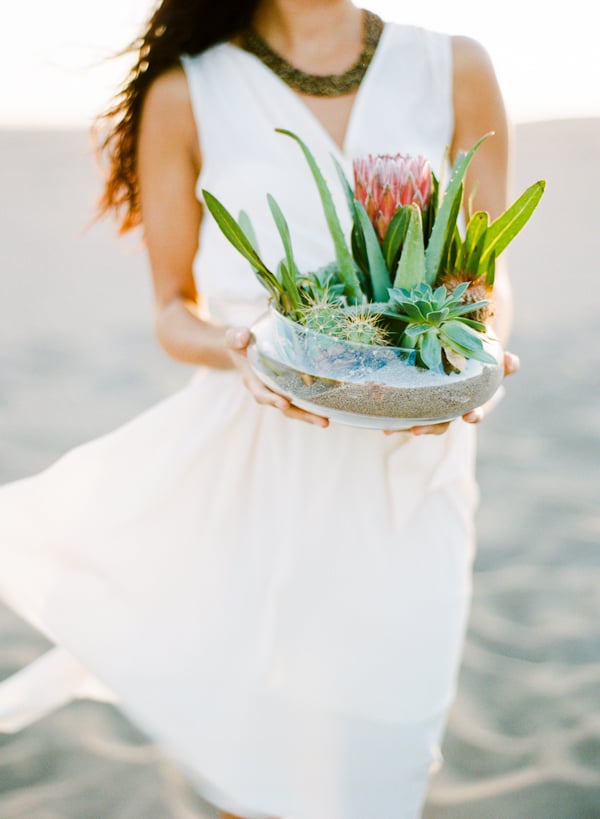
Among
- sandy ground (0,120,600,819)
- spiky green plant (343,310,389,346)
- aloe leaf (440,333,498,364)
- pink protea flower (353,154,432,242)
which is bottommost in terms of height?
sandy ground (0,120,600,819)

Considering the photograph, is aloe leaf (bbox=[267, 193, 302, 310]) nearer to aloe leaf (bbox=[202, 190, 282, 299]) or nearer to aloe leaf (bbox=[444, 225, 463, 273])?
aloe leaf (bbox=[202, 190, 282, 299])

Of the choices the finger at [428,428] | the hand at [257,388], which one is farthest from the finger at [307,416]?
the finger at [428,428]

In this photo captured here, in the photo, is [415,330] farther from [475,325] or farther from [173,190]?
[173,190]

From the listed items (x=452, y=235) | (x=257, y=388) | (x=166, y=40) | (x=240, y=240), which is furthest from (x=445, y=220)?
(x=166, y=40)

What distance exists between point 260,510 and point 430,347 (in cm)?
63

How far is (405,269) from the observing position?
3.72 ft

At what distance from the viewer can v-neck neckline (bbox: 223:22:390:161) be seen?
1693mm

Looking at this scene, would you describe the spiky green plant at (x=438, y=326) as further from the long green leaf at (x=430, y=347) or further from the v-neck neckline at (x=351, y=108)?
the v-neck neckline at (x=351, y=108)

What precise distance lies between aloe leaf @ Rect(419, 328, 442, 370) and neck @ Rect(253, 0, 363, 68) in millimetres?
903

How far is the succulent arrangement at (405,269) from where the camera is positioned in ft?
3.60

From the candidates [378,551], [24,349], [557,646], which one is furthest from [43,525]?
[24,349]

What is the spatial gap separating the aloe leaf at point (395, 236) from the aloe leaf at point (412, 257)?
0.6 inches

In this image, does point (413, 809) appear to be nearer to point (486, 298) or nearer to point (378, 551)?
point (378, 551)

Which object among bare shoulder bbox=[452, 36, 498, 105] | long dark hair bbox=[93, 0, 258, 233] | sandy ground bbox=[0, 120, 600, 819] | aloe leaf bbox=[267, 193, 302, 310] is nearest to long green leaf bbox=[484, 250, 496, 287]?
aloe leaf bbox=[267, 193, 302, 310]
